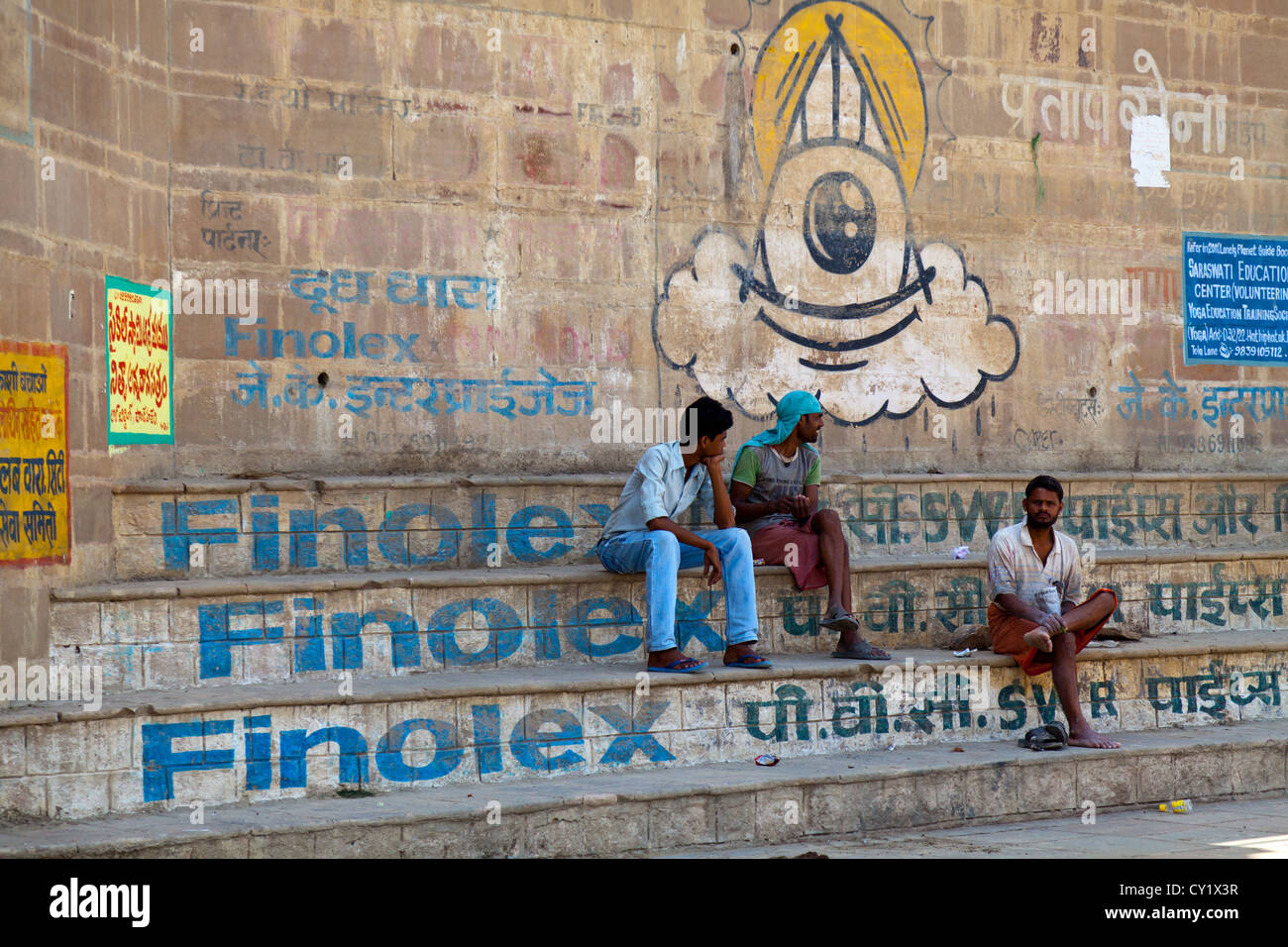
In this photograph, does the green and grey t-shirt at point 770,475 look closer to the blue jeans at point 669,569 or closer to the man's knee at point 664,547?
the blue jeans at point 669,569

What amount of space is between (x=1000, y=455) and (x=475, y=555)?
3.84 metres

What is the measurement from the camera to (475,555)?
8.03m

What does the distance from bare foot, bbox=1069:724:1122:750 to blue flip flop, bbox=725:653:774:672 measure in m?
1.52

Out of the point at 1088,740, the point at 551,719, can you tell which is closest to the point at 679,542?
the point at 551,719

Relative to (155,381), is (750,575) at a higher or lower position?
lower

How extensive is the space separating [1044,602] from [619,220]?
3351 mm

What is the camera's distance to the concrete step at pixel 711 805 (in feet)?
18.2

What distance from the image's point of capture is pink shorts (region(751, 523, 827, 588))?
7852 millimetres

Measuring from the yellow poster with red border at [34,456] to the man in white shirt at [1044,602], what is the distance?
450cm

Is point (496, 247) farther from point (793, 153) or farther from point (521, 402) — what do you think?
point (793, 153)

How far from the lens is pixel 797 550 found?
7.86 m

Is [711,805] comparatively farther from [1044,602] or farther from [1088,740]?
[1044,602]

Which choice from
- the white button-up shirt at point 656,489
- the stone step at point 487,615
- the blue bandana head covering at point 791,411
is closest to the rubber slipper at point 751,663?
the stone step at point 487,615

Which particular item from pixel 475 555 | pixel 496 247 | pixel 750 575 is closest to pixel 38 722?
pixel 475 555
